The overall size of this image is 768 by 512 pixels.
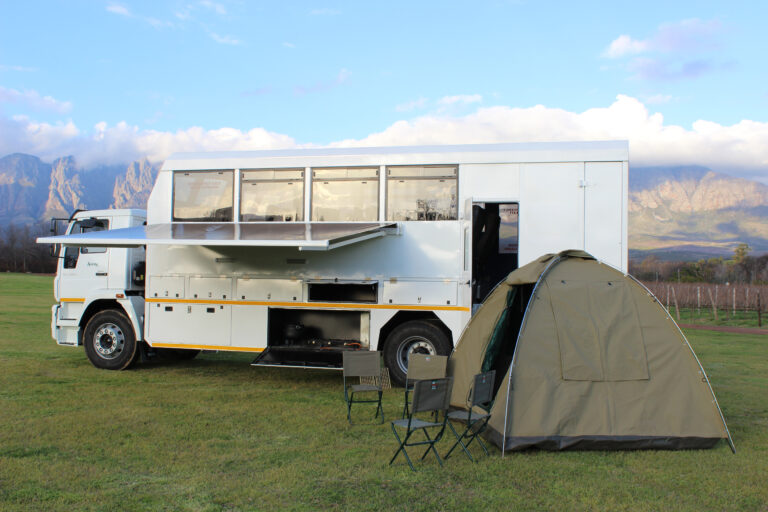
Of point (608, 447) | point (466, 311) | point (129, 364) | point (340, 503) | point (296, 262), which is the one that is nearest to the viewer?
point (340, 503)

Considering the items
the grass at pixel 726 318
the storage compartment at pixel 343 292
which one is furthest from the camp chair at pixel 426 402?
the grass at pixel 726 318

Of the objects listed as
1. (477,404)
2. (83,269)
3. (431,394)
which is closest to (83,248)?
(83,269)

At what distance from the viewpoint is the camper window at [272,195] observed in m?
9.70

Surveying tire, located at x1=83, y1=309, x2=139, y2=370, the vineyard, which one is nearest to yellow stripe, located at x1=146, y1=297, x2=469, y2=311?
tire, located at x1=83, y1=309, x2=139, y2=370

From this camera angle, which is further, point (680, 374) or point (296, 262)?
point (296, 262)

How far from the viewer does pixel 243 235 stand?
835cm

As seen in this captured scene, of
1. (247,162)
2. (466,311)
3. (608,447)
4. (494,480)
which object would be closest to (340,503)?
(494,480)

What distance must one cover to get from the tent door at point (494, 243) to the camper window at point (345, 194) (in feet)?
5.93

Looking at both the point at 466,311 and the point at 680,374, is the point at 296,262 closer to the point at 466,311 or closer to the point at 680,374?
the point at 466,311

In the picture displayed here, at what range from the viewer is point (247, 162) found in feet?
32.4

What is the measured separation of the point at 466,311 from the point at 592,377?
283cm

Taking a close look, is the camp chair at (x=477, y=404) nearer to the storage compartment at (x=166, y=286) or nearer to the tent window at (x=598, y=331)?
the tent window at (x=598, y=331)

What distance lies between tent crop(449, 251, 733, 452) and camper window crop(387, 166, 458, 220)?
2686mm

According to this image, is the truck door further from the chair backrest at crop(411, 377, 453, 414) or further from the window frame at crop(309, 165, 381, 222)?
the chair backrest at crop(411, 377, 453, 414)
